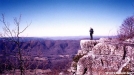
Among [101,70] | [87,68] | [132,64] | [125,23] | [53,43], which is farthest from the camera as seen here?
[53,43]

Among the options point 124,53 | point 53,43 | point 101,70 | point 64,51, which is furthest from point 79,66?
point 53,43

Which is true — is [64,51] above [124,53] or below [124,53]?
below

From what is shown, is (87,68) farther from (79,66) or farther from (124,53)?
(124,53)

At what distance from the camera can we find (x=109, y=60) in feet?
53.3

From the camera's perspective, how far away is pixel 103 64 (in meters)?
16.5

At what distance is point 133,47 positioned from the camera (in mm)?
14906

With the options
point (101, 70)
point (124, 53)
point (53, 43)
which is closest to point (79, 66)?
point (101, 70)

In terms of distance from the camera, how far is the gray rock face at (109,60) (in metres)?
14.7

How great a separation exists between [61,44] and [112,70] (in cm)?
15701

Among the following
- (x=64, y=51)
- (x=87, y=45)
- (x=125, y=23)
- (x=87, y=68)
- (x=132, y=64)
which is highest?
(x=125, y=23)

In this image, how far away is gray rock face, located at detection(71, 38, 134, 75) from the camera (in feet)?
48.2

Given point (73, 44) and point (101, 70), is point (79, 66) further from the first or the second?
point (73, 44)

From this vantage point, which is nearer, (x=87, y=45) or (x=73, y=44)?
(x=87, y=45)

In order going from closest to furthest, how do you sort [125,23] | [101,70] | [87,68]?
[101,70] < [87,68] < [125,23]
